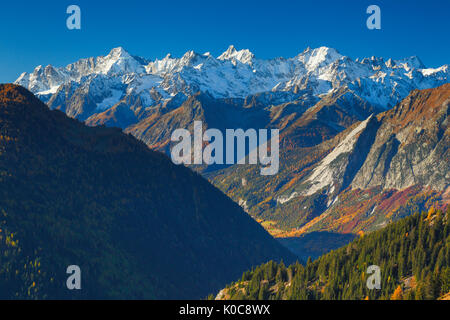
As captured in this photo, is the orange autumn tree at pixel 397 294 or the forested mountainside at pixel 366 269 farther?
the forested mountainside at pixel 366 269

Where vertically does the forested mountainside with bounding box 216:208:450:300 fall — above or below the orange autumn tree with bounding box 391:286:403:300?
above

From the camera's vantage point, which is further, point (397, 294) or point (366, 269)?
point (366, 269)

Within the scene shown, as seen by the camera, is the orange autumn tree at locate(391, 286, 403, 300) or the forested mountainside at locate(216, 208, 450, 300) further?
the forested mountainside at locate(216, 208, 450, 300)

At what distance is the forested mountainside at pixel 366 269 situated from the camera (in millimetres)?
154375

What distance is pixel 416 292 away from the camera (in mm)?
131875

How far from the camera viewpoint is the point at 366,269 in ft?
538

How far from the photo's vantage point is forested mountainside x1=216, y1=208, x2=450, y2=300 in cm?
15438

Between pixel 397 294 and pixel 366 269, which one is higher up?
pixel 366 269

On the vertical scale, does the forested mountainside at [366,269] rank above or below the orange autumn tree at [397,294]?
above
